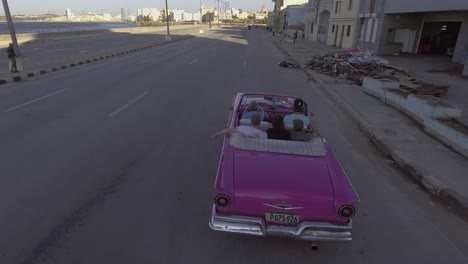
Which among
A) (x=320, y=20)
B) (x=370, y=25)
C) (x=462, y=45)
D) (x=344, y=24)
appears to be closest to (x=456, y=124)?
(x=462, y=45)

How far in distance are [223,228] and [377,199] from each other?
9.48ft

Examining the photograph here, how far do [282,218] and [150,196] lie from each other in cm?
227

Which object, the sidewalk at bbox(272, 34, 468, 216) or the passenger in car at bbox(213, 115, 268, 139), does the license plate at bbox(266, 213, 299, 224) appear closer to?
the passenger in car at bbox(213, 115, 268, 139)

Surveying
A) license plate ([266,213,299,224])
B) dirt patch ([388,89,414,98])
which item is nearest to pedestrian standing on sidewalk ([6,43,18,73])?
dirt patch ([388,89,414,98])

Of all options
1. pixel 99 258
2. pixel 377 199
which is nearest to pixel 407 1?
pixel 377 199

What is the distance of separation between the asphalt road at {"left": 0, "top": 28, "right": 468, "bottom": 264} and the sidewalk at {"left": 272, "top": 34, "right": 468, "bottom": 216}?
25cm

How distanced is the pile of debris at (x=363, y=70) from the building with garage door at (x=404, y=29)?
6756mm

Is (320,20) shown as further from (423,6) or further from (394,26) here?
(423,6)

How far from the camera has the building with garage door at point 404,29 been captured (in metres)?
25.8

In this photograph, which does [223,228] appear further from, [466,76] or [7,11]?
[7,11]

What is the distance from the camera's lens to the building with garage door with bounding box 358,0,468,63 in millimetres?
25781

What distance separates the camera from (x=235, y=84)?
14164 millimetres

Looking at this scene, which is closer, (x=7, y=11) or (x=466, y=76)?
(x=466, y=76)

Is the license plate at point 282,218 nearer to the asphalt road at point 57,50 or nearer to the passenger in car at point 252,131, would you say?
the passenger in car at point 252,131
